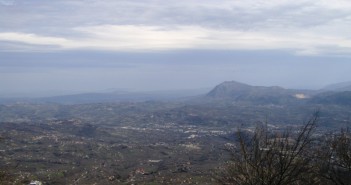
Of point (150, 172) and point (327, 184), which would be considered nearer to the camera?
point (327, 184)

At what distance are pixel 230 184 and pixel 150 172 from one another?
534 feet

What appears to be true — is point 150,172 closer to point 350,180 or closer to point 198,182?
point 198,182

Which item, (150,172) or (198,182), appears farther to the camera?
(150,172)

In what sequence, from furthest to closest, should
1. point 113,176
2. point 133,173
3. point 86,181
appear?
point 133,173 < point 113,176 < point 86,181

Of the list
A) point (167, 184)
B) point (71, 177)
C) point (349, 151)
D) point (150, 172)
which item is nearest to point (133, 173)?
point (150, 172)

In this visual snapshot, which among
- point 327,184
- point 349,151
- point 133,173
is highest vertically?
point 349,151

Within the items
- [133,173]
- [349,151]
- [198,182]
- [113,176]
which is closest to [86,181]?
[113,176]

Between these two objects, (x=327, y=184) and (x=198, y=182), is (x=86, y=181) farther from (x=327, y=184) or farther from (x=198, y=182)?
(x=327, y=184)

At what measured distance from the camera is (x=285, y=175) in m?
21.7

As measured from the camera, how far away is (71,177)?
6742 inches

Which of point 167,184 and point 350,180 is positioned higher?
point 350,180

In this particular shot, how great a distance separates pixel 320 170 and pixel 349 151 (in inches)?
178

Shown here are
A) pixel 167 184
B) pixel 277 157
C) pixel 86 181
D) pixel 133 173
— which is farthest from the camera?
pixel 133 173

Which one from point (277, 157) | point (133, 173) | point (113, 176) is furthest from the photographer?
point (133, 173)
